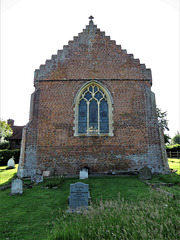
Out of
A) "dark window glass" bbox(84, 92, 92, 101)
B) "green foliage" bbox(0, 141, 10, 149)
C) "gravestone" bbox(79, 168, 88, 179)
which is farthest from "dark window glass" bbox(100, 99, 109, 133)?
"green foliage" bbox(0, 141, 10, 149)

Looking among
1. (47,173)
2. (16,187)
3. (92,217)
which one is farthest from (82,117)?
(92,217)

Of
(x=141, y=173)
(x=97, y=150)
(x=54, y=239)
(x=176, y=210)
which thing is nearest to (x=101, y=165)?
(x=97, y=150)

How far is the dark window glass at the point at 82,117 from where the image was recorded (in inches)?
460

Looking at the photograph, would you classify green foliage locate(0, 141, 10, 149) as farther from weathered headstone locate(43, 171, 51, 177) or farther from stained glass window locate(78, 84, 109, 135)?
stained glass window locate(78, 84, 109, 135)

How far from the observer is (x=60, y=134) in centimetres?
1150

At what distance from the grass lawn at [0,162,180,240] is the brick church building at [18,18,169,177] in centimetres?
289

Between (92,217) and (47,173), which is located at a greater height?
(92,217)

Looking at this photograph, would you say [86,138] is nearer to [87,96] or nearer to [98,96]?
[87,96]

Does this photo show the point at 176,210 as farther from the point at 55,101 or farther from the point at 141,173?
the point at 55,101

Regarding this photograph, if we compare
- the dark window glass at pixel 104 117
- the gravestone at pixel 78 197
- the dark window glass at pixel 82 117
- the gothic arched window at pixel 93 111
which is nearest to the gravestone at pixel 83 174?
the gothic arched window at pixel 93 111

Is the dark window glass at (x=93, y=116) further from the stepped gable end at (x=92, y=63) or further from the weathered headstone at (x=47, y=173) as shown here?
the weathered headstone at (x=47, y=173)

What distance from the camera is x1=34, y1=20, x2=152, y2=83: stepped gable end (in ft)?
40.7

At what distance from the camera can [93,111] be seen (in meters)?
12.0

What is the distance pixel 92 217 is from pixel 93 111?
28.6ft
